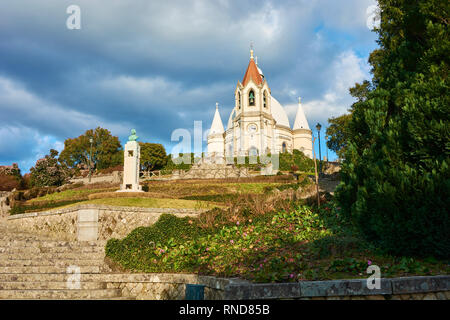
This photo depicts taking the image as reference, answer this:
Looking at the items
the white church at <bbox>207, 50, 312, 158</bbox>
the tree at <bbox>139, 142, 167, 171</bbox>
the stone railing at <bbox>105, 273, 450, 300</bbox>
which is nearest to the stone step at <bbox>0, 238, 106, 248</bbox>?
the stone railing at <bbox>105, 273, 450, 300</bbox>

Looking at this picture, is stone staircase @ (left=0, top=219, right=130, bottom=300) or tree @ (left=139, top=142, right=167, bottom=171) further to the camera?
tree @ (left=139, top=142, right=167, bottom=171)

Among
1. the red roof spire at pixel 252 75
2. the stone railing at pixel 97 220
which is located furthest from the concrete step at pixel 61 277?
the red roof spire at pixel 252 75

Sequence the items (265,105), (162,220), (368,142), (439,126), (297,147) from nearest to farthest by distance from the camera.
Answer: (439,126) < (368,142) < (162,220) < (265,105) < (297,147)

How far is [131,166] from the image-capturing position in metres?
20.2

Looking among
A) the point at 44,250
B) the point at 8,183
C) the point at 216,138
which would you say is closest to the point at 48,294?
the point at 44,250

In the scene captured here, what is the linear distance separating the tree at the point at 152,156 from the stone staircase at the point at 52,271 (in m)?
44.2

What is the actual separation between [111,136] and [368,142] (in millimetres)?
61913

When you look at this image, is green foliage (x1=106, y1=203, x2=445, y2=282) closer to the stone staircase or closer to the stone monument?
the stone staircase

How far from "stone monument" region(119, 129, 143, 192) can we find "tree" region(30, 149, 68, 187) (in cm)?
2525

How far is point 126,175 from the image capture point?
792 inches

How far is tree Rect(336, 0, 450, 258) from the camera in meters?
6.16

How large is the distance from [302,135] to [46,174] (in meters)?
49.8
